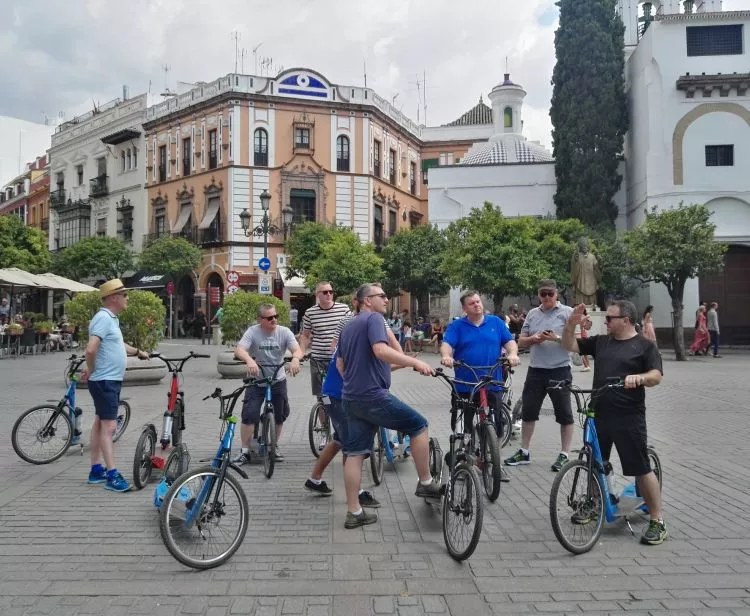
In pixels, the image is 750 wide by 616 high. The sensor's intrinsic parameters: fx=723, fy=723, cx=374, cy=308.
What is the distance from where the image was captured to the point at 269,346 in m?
7.50

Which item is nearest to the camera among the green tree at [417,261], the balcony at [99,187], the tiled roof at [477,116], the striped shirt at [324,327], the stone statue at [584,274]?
the striped shirt at [324,327]

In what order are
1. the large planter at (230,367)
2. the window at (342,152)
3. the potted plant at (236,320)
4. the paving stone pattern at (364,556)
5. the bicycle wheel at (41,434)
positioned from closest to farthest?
the paving stone pattern at (364,556)
the bicycle wheel at (41,434)
the large planter at (230,367)
the potted plant at (236,320)
the window at (342,152)

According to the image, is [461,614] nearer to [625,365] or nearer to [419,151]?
[625,365]

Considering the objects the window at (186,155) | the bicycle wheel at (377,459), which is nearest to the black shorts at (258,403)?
the bicycle wheel at (377,459)

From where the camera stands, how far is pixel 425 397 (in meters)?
13.2

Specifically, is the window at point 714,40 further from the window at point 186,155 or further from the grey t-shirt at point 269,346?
the grey t-shirt at point 269,346

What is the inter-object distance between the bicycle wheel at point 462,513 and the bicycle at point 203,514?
1354mm

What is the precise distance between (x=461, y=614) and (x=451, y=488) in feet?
3.73

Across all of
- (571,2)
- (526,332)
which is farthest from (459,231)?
(526,332)

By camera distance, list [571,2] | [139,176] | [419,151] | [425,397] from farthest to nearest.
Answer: [419,151], [139,176], [571,2], [425,397]

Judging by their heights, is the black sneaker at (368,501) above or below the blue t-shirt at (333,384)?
below

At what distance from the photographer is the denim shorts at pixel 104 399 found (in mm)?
6312

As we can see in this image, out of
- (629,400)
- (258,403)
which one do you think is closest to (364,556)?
(629,400)

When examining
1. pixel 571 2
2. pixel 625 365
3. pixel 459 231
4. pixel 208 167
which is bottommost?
pixel 625 365
